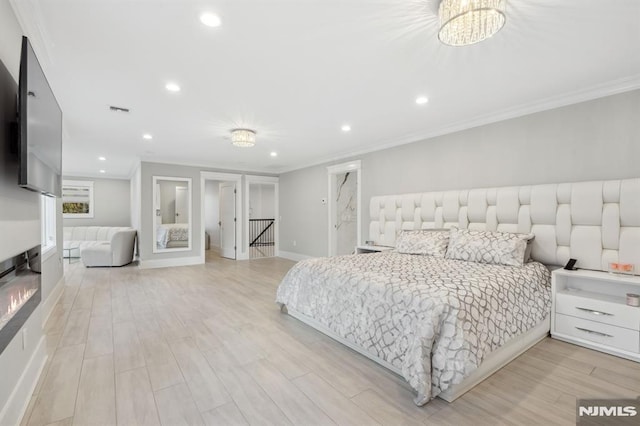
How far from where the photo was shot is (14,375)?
161 cm

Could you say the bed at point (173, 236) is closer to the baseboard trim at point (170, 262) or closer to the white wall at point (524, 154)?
the baseboard trim at point (170, 262)

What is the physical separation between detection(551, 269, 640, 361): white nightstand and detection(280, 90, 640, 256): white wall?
1.02 meters

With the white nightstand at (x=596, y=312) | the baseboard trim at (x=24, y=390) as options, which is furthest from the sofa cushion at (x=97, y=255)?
the white nightstand at (x=596, y=312)

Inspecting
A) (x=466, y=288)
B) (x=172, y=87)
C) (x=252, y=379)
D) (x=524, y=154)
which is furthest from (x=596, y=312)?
(x=172, y=87)

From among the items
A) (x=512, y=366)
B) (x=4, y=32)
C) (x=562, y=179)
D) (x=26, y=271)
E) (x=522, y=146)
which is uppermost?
(x=4, y=32)

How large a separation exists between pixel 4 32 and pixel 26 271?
4.59ft

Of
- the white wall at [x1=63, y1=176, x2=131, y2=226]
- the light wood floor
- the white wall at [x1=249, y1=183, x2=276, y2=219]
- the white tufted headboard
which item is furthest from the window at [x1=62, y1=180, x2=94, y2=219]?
the white tufted headboard

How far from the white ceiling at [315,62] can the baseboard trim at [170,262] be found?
301 cm

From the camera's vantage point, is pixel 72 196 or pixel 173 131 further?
pixel 72 196

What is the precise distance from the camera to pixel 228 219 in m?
7.57

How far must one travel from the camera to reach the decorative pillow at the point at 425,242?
3.44 m

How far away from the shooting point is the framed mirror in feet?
20.3

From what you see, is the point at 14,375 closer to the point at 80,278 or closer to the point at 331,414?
the point at 331,414

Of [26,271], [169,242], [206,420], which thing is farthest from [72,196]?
[206,420]
